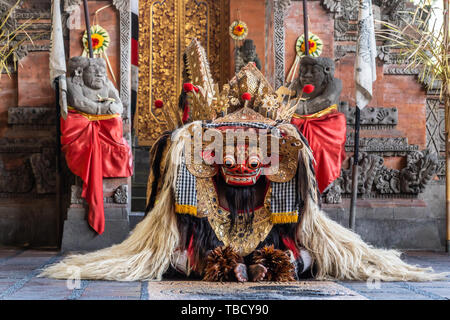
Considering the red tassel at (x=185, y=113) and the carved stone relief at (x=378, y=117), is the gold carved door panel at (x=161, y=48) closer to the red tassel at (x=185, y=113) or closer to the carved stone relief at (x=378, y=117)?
the carved stone relief at (x=378, y=117)

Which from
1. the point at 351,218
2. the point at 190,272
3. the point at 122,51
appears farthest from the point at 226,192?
the point at 122,51

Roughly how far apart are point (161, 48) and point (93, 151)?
273cm

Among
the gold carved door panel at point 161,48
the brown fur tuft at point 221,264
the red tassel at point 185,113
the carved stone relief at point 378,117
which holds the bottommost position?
the brown fur tuft at point 221,264

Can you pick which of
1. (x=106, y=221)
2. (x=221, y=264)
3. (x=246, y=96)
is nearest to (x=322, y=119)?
(x=246, y=96)

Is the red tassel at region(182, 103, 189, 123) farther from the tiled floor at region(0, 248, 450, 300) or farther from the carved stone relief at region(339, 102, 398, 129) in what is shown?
the carved stone relief at region(339, 102, 398, 129)

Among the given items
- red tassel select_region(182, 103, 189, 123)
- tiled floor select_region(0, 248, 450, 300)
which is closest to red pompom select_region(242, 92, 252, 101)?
red tassel select_region(182, 103, 189, 123)

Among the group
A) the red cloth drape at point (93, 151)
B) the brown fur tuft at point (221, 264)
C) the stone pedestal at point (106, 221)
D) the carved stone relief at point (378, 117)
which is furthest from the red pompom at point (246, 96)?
the carved stone relief at point (378, 117)

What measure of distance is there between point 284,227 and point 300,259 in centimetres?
27

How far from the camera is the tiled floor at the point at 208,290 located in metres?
3.22

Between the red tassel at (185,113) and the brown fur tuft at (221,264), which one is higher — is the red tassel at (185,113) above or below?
above

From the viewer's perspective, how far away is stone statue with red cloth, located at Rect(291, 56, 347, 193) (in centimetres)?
598

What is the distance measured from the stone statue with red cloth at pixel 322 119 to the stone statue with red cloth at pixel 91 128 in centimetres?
201

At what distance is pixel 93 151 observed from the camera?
601 centimetres

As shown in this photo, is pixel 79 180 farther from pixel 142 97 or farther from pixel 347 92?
pixel 347 92
